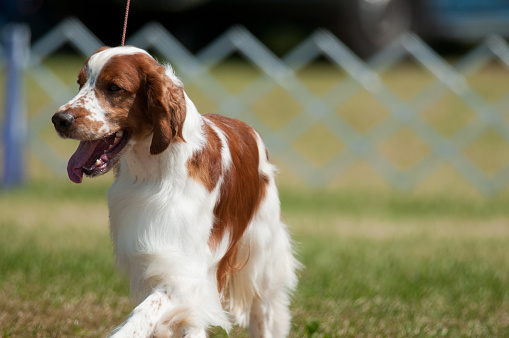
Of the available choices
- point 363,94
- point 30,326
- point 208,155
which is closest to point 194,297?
point 208,155

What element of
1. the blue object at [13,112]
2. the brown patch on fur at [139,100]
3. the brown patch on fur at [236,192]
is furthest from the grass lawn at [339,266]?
the brown patch on fur at [139,100]

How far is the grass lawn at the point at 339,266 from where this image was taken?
4.46 metres

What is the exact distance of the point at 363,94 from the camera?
13.4 meters

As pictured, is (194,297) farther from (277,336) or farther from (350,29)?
(350,29)

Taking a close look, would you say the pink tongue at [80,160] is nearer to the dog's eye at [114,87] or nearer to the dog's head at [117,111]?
the dog's head at [117,111]

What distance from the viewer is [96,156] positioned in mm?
3332

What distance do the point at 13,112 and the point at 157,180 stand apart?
5.79 m

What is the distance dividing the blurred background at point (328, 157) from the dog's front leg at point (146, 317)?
1021 millimetres

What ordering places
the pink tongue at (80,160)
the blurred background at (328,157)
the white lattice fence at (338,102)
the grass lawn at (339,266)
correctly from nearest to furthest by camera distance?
the pink tongue at (80,160) < the grass lawn at (339,266) < the blurred background at (328,157) < the white lattice fence at (338,102)

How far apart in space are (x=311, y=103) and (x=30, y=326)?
594cm

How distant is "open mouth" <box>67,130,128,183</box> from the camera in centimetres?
328

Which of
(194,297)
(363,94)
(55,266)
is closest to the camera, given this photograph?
(194,297)

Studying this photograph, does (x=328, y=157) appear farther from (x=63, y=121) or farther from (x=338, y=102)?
(x=63, y=121)

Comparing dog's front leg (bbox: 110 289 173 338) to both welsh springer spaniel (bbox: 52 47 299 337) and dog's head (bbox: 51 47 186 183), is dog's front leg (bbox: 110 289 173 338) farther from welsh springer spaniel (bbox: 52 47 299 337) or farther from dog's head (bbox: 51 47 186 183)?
dog's head (bbox: 51 47 186 183)
